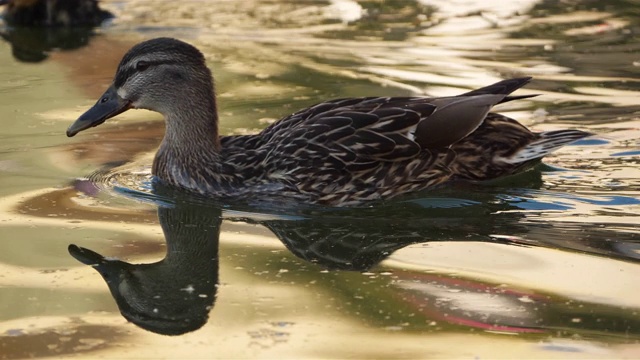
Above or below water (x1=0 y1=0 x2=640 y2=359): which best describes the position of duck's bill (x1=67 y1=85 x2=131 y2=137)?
above

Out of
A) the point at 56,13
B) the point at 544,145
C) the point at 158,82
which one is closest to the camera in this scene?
the point at 544,145

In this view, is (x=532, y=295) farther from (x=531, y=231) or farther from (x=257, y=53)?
(x=257, y=53)

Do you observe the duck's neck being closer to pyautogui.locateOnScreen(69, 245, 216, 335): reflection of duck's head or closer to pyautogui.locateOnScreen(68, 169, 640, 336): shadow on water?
pyautogui.locateOnScreen(68, 169, 640, 336): shadow on water

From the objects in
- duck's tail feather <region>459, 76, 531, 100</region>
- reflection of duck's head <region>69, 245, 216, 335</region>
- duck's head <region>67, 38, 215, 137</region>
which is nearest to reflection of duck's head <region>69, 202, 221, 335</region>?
reflection of duck's head <region>69, 245, 216, 335</region>

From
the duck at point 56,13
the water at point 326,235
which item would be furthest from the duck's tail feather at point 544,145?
the duck at point 56,13

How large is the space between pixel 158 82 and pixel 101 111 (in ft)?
1.18

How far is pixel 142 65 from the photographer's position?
6.55m

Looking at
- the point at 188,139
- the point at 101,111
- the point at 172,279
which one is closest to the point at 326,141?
the point at 188,139

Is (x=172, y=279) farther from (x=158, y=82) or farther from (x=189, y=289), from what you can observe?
(x=158, y=82)

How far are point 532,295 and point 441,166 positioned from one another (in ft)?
5.54

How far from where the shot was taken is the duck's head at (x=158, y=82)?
652cm

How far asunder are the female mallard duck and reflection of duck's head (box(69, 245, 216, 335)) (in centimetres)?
118

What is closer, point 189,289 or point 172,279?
point 189,289

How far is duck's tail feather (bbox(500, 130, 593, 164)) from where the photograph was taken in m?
6.33
